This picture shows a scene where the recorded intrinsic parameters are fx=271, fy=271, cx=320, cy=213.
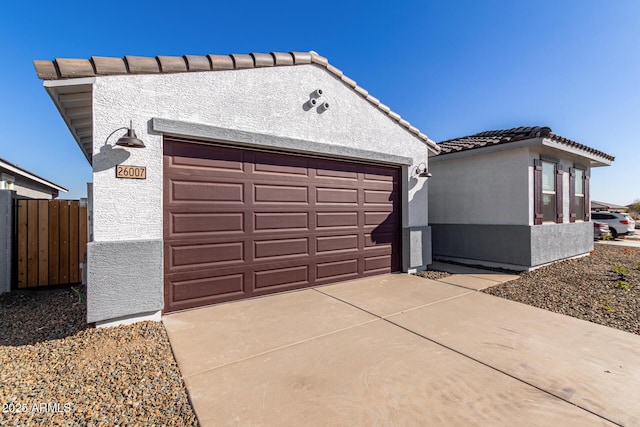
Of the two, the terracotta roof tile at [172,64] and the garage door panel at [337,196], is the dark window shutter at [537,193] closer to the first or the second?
the garage door panel at [337,196]

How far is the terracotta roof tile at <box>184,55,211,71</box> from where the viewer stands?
13.5ft

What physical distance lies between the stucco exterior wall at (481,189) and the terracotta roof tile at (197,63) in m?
7.20

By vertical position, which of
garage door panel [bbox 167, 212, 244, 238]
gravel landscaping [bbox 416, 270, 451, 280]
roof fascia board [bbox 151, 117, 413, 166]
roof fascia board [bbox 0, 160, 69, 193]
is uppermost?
roof fascia board [bbox 0, 160, 69, 193]

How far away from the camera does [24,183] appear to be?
39.5 feet

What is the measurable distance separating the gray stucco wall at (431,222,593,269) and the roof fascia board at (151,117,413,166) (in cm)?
376

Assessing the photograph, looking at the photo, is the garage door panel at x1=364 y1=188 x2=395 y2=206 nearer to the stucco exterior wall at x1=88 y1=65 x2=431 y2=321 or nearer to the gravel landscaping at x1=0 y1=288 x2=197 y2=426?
the stucco exterior wall at x1=88 y1=65 x2=431 y2=321

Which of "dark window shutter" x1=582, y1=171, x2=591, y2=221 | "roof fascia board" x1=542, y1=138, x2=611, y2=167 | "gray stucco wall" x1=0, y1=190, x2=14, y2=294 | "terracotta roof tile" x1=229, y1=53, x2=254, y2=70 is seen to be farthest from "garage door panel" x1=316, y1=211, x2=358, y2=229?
"dark window shutter" x1=582, y1=171, x2=591, y2=221

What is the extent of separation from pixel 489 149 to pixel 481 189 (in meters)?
1.16

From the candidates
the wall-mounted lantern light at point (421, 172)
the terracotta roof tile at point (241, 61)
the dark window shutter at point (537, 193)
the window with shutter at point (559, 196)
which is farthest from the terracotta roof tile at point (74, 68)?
the window with shutter at point (559, 196)

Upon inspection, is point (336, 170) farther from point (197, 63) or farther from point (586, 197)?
point (586, 197)

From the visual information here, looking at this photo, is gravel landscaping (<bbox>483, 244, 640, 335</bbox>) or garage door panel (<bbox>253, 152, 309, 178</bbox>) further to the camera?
garage door panel (<bbox>253, 152, 309, 178</bbox>)

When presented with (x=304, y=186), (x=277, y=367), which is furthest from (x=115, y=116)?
(x=277, y=367)

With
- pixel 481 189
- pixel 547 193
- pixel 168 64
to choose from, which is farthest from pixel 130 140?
pixel 547 193

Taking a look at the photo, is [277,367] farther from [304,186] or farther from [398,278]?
[398,278]
